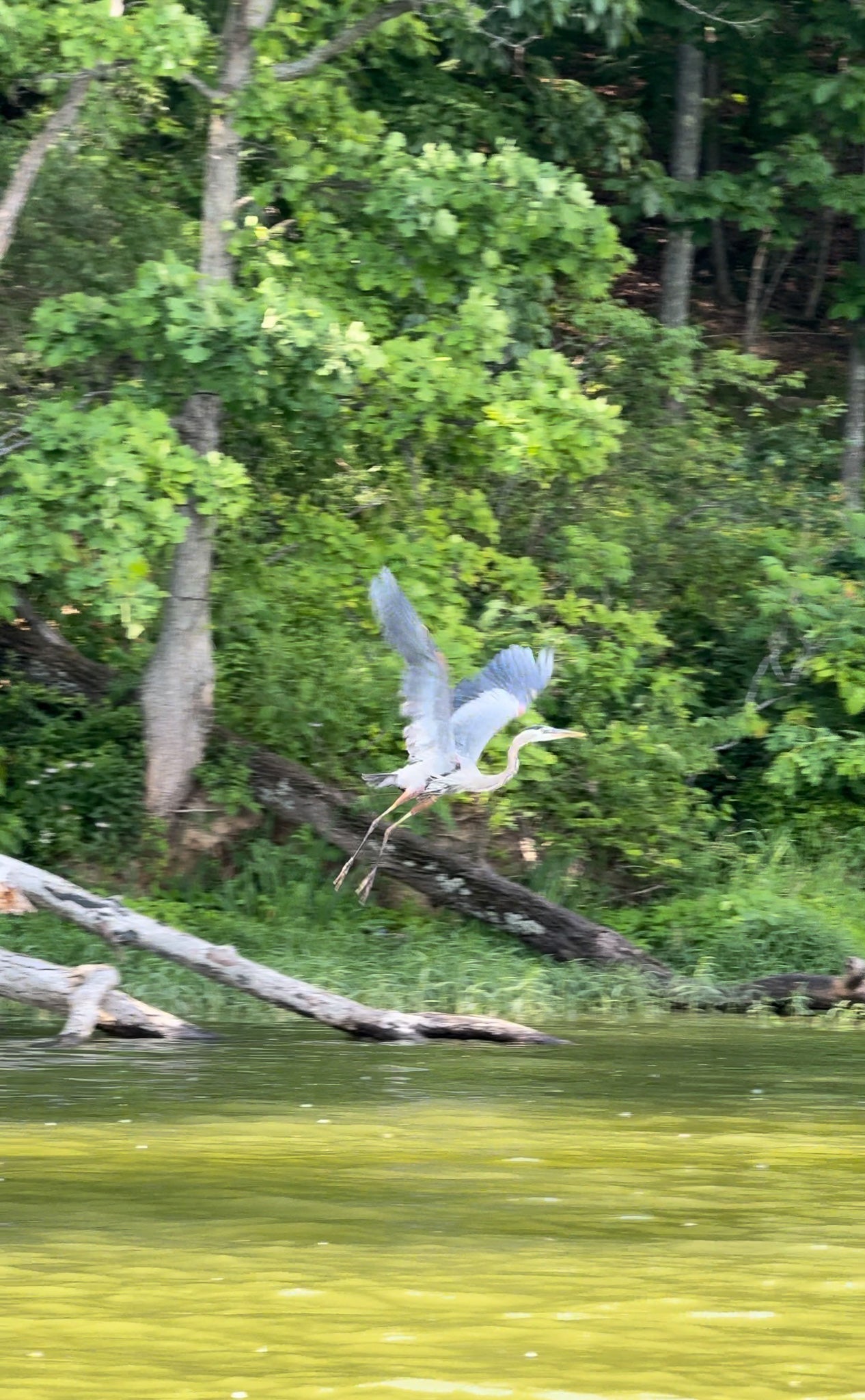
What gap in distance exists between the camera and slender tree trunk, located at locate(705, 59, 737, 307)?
24.9 meters

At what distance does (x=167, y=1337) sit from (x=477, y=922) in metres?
11.3

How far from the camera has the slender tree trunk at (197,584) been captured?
637 inches

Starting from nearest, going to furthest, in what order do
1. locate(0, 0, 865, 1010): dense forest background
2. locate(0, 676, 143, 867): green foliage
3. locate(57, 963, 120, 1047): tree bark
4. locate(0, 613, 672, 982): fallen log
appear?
locate(57, 963, 120, 1047): tree bark → locate(0, 0, 865, 1010): dense forest background → locate(0, 613, 672, 982): fallen log → locate(0, 676, 143, 867): green foliage

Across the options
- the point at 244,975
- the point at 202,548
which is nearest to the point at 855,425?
the point at 202,548

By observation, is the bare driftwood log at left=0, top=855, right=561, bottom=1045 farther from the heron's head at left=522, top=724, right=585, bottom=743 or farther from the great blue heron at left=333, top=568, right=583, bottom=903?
the heron's head at left=522, top=724, right=585, bottom=743

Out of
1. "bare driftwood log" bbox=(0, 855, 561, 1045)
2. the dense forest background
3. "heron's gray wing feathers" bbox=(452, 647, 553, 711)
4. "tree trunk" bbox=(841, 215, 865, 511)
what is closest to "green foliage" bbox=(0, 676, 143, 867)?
the dense forest background

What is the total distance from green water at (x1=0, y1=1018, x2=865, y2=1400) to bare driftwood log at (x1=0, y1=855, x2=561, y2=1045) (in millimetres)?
596

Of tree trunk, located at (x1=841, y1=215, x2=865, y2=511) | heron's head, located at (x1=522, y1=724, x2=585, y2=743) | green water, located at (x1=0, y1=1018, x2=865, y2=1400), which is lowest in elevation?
green water, located at (x1=0, y1=1018, x2=865, y2=1400)

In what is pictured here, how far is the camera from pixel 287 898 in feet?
54.6

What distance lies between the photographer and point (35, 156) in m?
15.6

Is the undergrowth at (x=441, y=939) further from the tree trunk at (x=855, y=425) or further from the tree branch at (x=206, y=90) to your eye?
the tree branch at (x=206, y=90)

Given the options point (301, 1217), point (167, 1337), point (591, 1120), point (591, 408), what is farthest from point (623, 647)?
point (167, 1337)

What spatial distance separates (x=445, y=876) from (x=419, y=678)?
4294 millimetres

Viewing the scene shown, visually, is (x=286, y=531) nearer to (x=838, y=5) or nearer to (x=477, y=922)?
(x=477, y=922)
